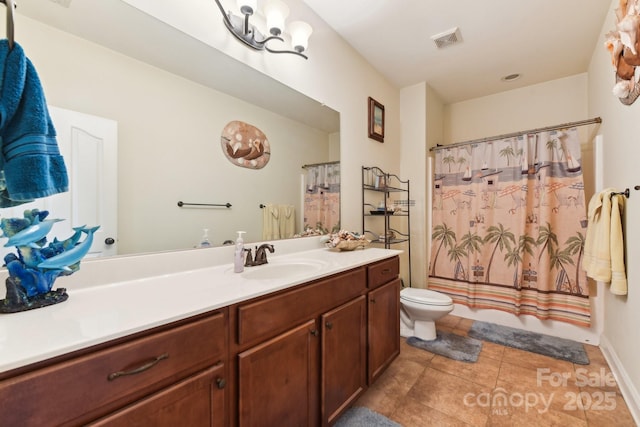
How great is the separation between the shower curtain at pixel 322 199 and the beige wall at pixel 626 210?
5.66 ft

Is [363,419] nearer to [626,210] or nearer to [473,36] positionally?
[626,210]

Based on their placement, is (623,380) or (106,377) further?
(623,380)

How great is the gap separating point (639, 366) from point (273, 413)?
1908mm

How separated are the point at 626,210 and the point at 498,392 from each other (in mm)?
1392

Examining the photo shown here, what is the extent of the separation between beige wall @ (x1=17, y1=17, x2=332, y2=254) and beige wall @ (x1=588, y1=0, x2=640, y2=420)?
6.98 ft

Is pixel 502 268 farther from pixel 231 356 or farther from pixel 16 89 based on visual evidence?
pixel 16 89

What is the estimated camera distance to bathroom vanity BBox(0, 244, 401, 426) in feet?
1.80

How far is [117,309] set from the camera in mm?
748

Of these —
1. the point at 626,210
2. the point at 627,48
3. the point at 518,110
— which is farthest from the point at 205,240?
the point at 518,110

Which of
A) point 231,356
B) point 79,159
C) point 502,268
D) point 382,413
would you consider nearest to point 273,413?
point 231,356

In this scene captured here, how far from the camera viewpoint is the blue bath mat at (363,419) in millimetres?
1372

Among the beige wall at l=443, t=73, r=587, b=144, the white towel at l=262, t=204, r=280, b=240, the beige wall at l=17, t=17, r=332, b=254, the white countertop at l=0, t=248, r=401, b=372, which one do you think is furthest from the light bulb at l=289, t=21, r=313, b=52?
the beige wall at l=443, t=73, r=587, b=144

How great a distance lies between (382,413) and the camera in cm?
146

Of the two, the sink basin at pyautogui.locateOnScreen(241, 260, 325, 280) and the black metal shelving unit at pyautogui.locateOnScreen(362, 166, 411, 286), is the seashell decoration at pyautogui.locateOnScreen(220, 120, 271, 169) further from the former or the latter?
the black metal shelving unit at pyautogui.locateOnScreen(362, 166, 411, 286)
